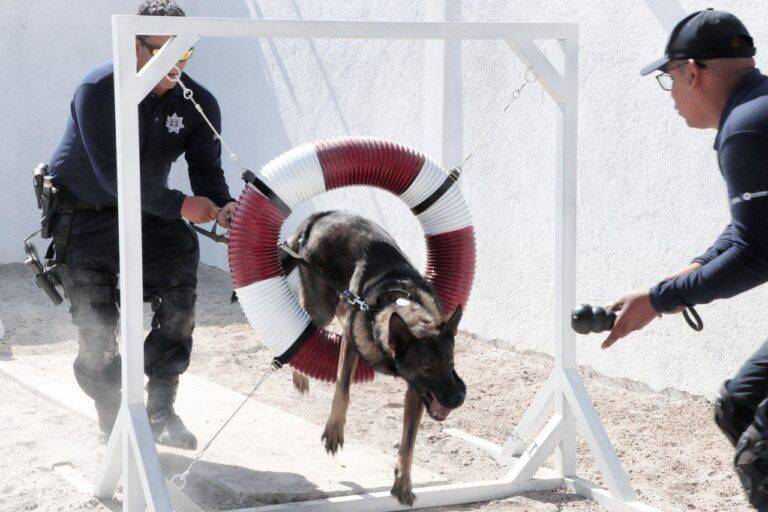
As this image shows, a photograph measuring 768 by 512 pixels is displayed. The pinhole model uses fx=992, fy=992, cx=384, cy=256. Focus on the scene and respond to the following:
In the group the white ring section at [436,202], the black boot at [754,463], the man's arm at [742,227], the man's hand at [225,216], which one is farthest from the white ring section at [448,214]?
the black boot at [754,463]

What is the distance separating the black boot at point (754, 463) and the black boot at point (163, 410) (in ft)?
8.63

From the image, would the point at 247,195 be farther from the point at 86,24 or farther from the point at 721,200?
the point at 86,24

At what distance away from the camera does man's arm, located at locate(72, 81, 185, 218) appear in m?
4.20

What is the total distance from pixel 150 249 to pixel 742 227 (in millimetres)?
2841

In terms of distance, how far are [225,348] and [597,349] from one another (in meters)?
2.68

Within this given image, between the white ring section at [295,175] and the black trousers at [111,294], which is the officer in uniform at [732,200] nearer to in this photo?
the white ring section at [295,175]

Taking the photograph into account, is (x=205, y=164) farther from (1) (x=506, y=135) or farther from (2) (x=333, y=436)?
(1) (x=506, y=135)

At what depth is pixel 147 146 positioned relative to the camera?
454cm

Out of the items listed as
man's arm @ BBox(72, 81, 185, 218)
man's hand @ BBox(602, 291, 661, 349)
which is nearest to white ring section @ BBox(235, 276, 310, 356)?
man's arm @ BBox(72, 81, 185, 218)

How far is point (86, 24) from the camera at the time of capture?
9.92m

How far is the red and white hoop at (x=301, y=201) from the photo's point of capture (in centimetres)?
391

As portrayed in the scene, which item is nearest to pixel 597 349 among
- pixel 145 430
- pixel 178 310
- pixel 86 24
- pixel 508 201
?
pixel 508 201

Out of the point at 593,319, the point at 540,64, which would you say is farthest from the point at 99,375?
the point at 593,319

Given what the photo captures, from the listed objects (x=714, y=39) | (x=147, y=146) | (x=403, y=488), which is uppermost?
(x=714, y=39)
